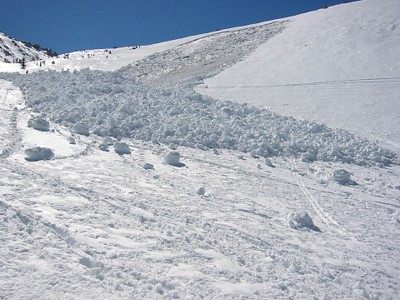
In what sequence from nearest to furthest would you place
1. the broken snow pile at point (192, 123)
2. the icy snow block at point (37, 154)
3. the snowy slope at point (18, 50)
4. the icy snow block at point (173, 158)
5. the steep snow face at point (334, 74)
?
1. the icy snow block at point (37, 154)
2. the icy snow block at point (173, 158)
3. the broken snow pile at point (192, 123)
4. the steep snow face at point (334, 74)
5. the snowy slope at point (18, 50)

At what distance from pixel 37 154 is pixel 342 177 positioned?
19.2 feet

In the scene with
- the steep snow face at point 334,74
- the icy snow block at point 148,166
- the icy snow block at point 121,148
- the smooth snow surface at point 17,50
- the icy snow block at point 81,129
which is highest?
the smooth snow surface at point 17,50

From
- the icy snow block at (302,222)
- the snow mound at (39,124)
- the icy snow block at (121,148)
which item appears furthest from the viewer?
the snow mound at (39,124)

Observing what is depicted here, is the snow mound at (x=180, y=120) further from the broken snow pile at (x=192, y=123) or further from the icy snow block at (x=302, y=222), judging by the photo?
the icy snow block at (x=302, y=222)

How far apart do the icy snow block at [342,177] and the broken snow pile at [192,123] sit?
1.30 metres

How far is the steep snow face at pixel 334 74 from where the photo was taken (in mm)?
13289

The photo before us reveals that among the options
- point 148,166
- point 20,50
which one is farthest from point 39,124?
point 20,50

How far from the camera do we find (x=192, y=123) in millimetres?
10500

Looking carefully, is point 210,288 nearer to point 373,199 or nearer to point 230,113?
point 373,199

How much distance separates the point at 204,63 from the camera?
2130 centimetres

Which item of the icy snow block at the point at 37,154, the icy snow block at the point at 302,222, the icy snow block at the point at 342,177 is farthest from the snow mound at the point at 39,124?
the icy snow block at the point at 342,177

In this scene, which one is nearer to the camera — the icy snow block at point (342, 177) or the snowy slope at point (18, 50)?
the icy snow block at point (342, 177)

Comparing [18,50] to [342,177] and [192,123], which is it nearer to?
[192,123]

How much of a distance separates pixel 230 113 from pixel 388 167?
4.75 meters
